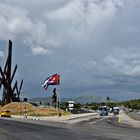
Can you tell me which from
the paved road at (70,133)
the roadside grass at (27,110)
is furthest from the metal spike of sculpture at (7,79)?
the paved road at (70,133)

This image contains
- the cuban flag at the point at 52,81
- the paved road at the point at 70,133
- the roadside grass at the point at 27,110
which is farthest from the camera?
the roadside grass at the point at 27,110

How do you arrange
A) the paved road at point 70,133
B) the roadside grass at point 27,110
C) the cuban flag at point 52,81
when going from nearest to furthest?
the paved road at point 70,133 < the cuban flag at point 52,81 < the roadside grass at point 27,110

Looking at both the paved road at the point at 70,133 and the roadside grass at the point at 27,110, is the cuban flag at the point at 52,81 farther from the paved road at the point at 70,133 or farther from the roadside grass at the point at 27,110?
the paved road at the point at 70,133

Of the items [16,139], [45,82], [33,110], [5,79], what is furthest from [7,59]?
[16,139]

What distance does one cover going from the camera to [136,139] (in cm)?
2642

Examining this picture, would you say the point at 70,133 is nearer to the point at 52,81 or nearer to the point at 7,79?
the point at 52,81

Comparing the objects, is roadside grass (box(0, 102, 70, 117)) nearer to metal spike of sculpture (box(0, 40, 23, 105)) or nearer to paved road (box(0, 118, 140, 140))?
metal spike of sculpture (box(0, 40, 23, 105))

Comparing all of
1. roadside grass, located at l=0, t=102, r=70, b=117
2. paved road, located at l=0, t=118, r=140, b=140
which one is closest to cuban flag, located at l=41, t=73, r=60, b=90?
roadside grass, located at l=0, t=102, r=70, b=117

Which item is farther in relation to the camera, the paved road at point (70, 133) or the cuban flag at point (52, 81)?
the cuban flag at point (52, 81)

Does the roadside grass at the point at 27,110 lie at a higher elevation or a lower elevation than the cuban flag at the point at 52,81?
Answer: lower

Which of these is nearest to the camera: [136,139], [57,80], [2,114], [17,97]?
[136,139]

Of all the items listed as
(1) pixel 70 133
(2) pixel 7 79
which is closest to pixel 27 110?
(2) pixel 7 79

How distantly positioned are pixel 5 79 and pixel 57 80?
123 feet

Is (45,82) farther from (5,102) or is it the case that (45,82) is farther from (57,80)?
(5,102)
